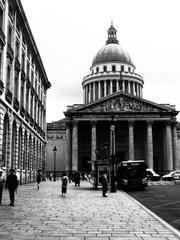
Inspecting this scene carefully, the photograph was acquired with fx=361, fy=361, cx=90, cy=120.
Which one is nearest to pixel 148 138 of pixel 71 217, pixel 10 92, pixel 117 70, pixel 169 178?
pixel 169 178

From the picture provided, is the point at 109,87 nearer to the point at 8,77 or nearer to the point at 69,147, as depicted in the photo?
the point at 69,147

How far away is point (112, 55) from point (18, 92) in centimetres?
7685

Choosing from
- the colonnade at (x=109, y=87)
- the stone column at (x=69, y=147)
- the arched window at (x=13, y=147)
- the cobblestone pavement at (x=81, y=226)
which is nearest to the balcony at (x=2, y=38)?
the arched window at (x=13, y=147)

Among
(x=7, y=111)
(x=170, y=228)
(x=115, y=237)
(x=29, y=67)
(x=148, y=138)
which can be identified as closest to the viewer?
(x=115, y=237)

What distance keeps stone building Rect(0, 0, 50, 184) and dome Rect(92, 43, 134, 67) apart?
59.8 m

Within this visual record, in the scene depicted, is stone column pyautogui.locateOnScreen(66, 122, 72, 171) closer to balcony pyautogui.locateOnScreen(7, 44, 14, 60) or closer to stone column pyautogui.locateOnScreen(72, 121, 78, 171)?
stone column pyautogui.locateOnScreen(72, 121, 78, 171)

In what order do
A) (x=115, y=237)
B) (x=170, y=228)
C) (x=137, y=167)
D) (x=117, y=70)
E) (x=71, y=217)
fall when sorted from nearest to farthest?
(x=115, y=237), (x=170, y=228), (x=71, y=217), (x=137, y=167), (x=117, y=70)

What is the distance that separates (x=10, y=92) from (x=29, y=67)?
41.7 feet

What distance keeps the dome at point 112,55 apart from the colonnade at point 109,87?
26.8 ft

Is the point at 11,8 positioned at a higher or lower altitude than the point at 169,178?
higher

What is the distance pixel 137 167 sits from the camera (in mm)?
35031

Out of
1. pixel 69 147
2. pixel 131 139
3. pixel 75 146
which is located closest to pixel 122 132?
pixel 131 139

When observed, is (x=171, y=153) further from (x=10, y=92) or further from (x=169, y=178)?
(x=10, y=92)

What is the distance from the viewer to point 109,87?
4053 inches
